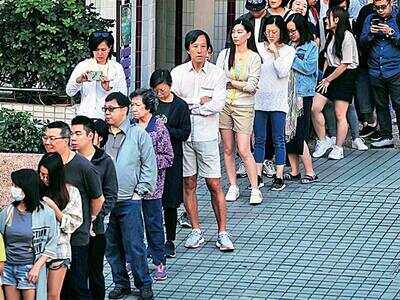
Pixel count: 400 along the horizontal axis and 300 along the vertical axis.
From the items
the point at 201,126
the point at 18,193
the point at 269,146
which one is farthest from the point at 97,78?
the point at 18,193

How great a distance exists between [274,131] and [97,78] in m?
2.12

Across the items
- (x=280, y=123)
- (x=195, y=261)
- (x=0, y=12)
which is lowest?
(x=195, y=261)

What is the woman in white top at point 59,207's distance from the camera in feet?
34.6

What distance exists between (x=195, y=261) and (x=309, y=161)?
2.67 meters

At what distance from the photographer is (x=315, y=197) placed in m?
14.7

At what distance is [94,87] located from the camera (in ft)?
46.0

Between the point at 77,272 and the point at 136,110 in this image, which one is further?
the point at 136,110

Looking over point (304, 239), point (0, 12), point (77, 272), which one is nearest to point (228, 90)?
point (304, 239)

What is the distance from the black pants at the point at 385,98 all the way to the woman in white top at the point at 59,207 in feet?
20.8

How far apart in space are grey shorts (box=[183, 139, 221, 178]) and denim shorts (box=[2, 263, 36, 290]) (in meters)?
3.13

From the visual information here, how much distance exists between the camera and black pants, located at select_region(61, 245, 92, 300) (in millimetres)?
10984

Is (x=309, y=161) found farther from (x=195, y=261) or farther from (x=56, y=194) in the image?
(x=56, y=194)

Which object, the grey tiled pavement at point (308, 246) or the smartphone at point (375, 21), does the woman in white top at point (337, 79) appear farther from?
the grey tiled pavement at point (308, 246)

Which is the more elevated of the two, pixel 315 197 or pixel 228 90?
pixel 228 90
